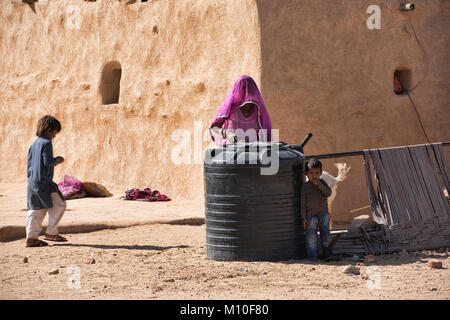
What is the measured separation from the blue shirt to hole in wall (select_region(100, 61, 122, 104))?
4.94 meters

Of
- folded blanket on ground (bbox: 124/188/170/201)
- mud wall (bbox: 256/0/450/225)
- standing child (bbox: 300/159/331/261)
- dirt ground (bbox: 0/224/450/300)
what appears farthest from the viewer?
folded blanket on ground (bbox: 124/188/170/201)

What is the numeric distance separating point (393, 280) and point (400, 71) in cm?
525

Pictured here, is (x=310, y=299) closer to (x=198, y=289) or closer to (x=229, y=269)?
(x=198, y=289)

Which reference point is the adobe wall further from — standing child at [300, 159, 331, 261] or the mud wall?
standing child at [300, 159, 331, 261]

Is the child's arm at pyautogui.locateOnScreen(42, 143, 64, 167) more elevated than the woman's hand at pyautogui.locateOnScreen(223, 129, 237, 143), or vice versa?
the woman's hand at pyautogui.locateOnScreen(223, 129, 237, 143)

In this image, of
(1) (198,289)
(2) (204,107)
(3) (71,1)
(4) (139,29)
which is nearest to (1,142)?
(3) (71,1)

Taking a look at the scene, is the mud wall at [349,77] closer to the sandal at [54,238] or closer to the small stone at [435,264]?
the sandal at [54,238]

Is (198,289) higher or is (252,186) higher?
(252,186)

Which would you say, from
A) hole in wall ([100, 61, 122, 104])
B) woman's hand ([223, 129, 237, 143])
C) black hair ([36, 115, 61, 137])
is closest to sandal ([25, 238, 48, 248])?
black hair ([36, 115, 61, 137])

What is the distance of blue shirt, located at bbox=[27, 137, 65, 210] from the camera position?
640 centimetres

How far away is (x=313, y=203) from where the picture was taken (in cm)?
549

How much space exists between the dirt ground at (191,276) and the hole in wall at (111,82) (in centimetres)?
529

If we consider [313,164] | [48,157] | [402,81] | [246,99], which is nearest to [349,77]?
[402,81]

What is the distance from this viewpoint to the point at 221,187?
5.46 meters
